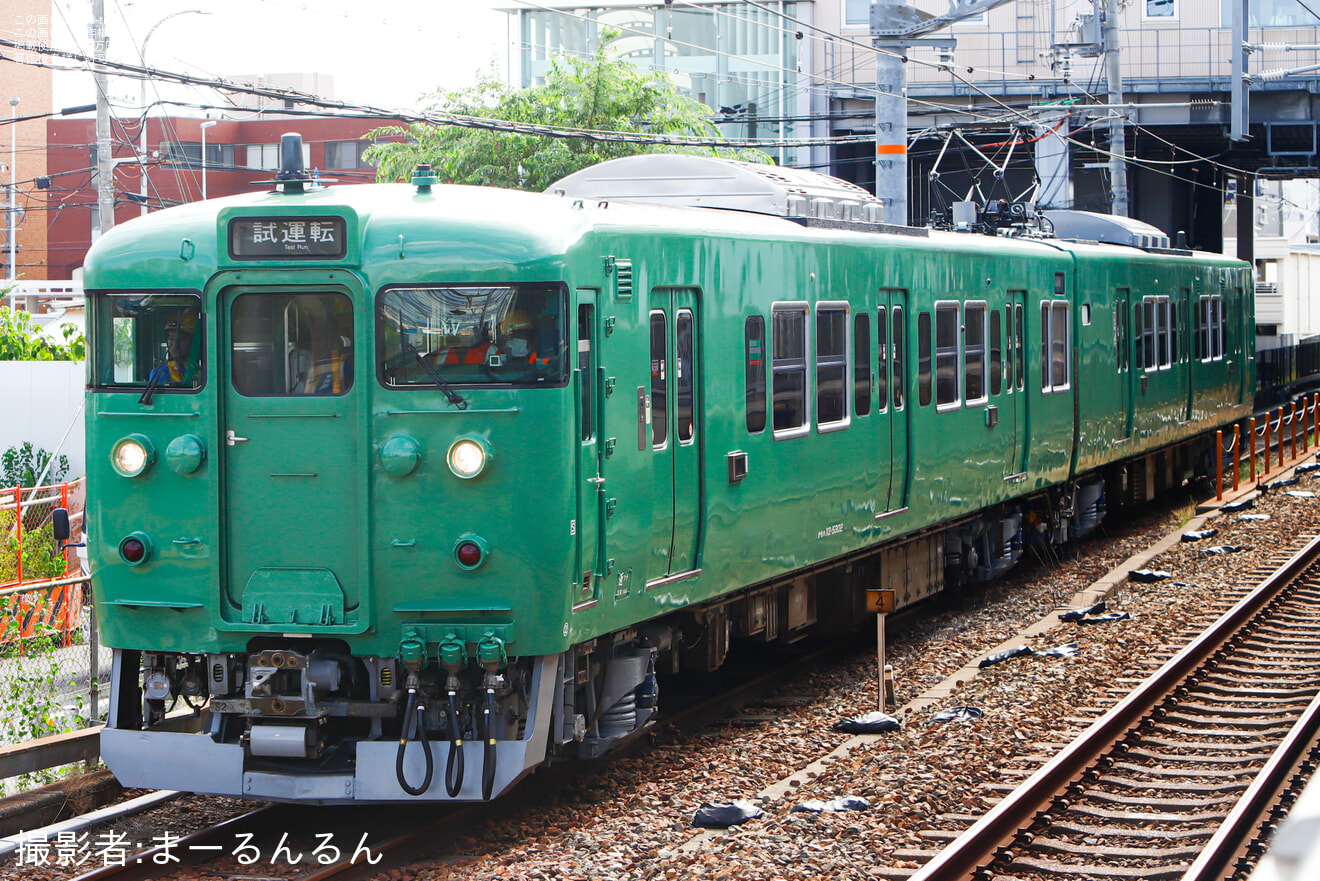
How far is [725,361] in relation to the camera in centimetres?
938

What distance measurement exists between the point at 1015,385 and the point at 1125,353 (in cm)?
417

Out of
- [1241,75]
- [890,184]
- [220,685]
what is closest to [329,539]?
[220,685]

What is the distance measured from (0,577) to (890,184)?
959cm

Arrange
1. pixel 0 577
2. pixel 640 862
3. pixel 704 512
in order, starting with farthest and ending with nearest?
pixel 0 577 → pixel 704 512 → pixel 640 862

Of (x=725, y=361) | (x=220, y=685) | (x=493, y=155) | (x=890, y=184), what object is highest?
(x=493, y=155)

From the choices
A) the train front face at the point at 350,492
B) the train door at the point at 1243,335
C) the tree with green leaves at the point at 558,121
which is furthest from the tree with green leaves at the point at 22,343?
the train door at the point at 1243,335

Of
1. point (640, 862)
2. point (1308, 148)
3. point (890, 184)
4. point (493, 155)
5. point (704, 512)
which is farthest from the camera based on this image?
point (1308, 148)

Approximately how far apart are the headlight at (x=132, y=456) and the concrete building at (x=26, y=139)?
53.6 metres

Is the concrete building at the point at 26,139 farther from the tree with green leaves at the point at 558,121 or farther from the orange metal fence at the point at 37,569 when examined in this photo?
the orange metal fence at the point at 37,569

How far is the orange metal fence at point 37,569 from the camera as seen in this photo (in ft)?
36.3

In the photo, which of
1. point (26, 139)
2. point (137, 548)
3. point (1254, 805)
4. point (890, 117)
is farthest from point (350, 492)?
point (26, 139)

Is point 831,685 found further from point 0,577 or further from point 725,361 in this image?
point 0,577

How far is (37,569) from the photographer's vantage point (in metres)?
15.5

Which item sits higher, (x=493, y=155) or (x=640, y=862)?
(x=493, y=155)
